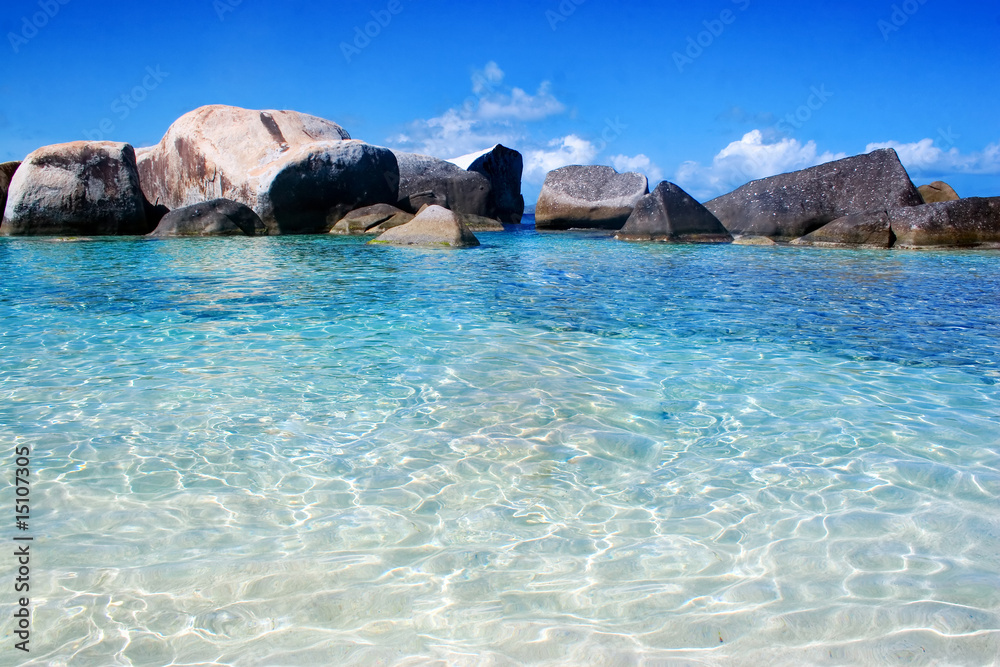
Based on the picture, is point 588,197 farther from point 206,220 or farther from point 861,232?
point 206,220

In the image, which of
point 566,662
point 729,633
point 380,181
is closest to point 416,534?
point 566,662

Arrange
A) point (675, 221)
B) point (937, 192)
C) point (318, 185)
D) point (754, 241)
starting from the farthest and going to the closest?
point (937, 192), point (318, 185), point (675, 221), point (754, 241)

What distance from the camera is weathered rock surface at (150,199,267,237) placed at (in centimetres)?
1755

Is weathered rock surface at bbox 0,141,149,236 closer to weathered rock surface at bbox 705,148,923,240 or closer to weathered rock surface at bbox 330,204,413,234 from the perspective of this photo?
weathered rock surface at bbox 330,204,413,234

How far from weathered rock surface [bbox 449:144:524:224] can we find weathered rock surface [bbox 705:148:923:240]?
11.4 m

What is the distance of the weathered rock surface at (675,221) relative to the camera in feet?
56.9

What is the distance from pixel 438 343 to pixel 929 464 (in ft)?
10.5

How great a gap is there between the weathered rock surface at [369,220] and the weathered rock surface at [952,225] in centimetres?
1207

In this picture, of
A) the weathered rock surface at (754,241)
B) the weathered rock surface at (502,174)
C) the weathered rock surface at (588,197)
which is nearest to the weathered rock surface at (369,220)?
the weathered rock surface at (588,197)

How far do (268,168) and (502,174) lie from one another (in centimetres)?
1378

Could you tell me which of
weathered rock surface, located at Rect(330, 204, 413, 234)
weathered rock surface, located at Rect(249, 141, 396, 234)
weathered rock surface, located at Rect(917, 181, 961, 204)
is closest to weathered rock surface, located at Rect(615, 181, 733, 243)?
weathered rock surface, located at Rect(330, 204, 413, 234)

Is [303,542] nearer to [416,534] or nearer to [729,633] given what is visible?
[416,534]

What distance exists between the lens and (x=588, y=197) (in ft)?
78.2

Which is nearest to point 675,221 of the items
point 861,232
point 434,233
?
point 861,232
